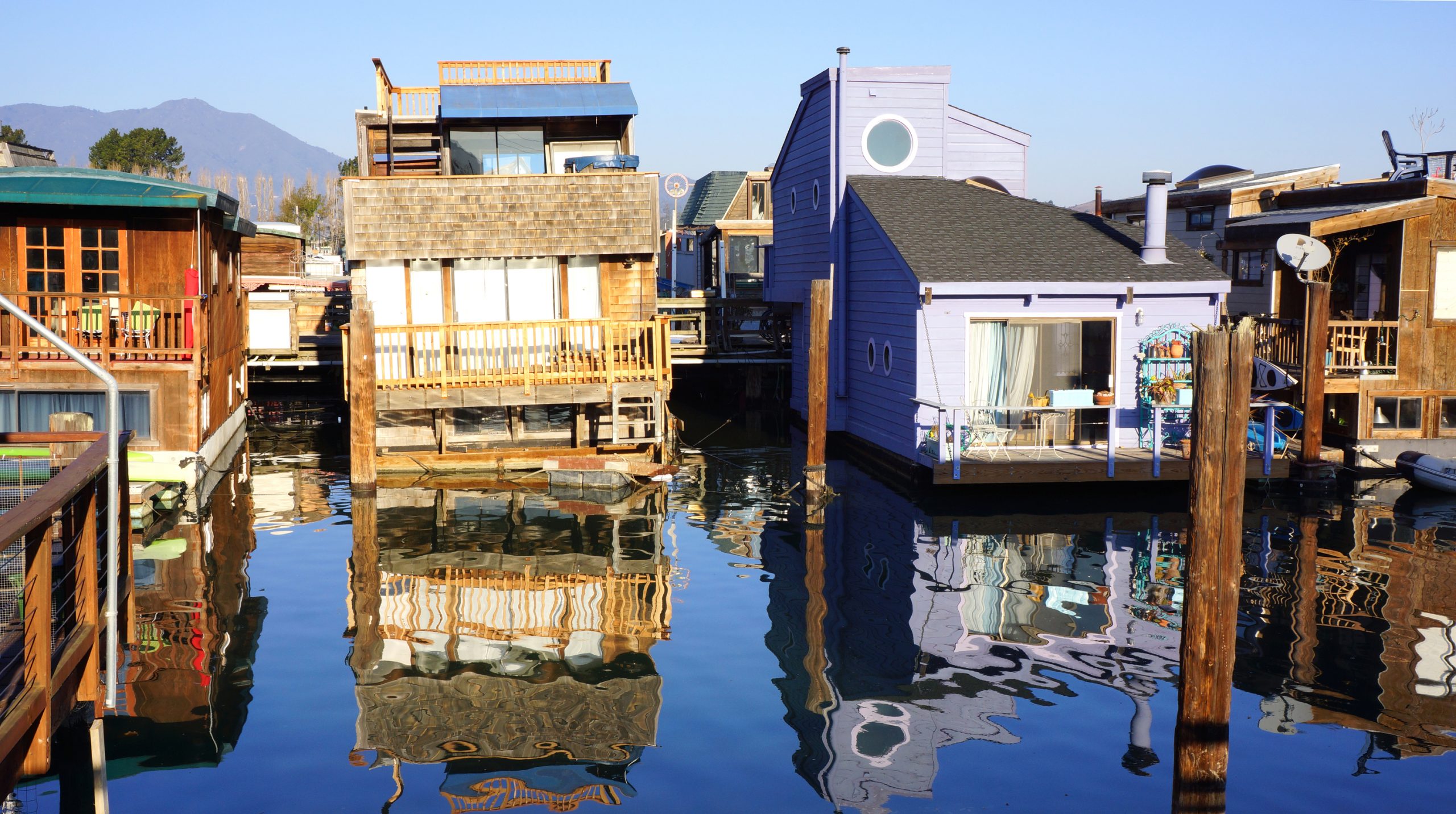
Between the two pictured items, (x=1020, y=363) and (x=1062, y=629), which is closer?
(x=1062, y=629)

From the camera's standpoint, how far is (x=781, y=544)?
17562 mm

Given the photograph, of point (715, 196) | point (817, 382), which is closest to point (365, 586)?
point (817, 382)

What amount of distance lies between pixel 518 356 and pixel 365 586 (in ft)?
27.5

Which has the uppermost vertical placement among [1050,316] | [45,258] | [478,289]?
[45,258]

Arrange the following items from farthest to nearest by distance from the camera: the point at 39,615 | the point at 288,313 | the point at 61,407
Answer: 1. the point at 288,313
2. the point at 61,407
3. the point at 39,615

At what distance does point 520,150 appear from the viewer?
27766mm

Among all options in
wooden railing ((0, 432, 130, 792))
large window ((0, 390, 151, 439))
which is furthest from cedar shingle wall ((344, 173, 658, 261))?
wooden railing ((0, 432, 130, 792))

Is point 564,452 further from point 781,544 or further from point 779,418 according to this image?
point 779,418

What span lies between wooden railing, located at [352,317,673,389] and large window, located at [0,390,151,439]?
3839 mm

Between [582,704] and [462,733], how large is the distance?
1.23 metres

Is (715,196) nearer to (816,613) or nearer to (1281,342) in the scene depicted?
(1281,342)

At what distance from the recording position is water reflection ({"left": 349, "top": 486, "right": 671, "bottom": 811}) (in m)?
9.52

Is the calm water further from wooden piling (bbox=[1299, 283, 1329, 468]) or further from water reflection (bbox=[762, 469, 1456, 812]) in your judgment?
wooden piling (bbox=[1299, 283, 1329, 468])

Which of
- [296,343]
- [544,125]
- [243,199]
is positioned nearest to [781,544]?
[544,125]
